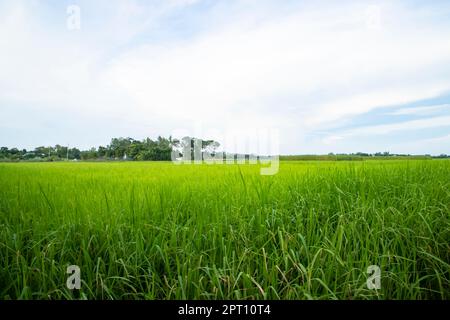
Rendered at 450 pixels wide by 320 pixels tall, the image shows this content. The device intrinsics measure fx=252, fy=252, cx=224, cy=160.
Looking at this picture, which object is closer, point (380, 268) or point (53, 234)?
point (380, 268)

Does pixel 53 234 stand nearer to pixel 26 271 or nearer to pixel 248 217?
pixel 26 271

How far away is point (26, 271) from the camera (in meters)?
1.91

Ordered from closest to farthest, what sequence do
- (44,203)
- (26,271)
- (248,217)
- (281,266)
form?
(26,271) → (281,266) → (248,217) → (44,203)

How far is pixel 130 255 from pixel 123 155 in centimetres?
1927

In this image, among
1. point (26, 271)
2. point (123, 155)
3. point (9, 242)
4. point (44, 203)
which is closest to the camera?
point (26, 271)

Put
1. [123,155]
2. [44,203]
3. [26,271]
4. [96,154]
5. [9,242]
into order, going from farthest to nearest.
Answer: [96,154]
[123,155]
[44,203]
[9,242]
[26,271]

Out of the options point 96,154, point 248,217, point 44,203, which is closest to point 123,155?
point 96,154
